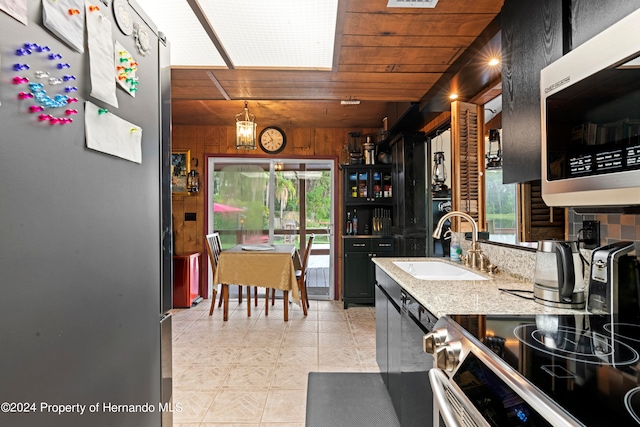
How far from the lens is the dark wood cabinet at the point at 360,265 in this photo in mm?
4484

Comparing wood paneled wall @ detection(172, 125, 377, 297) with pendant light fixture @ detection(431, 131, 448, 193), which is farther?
wood paneled wall @ detection(172, 125, 377, 297)

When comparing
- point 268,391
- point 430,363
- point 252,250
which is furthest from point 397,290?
point 252,250

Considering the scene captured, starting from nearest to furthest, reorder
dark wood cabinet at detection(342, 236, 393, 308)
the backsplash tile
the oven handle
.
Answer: the oven handle → the backsplash tile → dark wood cabinet at detection(342, 236, 393, 308)

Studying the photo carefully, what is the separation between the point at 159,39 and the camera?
1092 millimetres

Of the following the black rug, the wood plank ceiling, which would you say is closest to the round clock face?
the wood plank ceiling

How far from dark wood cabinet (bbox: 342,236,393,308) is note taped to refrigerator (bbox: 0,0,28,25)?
412 centimetres

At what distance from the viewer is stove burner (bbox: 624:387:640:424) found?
1.79ft

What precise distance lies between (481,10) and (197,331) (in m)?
3.57

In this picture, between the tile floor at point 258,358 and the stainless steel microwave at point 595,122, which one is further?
the tile floor at point 258,358

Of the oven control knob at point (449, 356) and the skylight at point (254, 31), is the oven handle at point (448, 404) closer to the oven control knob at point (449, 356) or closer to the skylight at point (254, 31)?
the oven control knob at point (449, 356)

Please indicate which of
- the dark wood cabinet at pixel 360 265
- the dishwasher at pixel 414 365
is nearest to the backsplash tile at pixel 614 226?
the dishwasher at pixel 414 365

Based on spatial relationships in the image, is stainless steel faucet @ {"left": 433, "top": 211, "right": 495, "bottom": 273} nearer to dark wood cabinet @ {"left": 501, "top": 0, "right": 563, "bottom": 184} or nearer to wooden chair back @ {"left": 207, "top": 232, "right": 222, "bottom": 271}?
dark wood cabinet @ {"left": 501, "top": 0, "right": 563, "bottom": 184}

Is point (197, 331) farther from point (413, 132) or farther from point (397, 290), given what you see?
point (413, 132)

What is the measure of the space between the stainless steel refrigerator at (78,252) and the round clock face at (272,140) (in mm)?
3934
